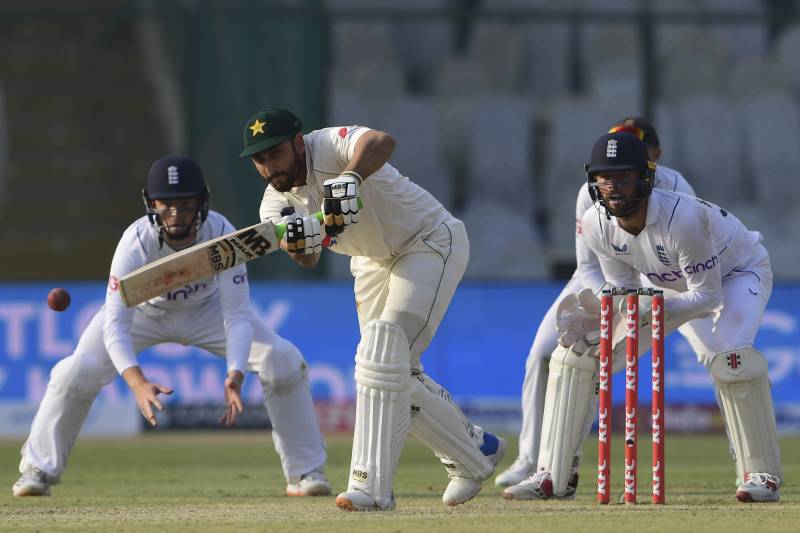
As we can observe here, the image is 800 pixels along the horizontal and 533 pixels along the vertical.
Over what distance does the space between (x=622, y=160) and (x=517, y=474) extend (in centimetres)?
172

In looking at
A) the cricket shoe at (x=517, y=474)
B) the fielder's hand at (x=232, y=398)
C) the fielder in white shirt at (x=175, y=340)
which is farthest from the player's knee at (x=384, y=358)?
the cricket shoe at (x=517, y=474)

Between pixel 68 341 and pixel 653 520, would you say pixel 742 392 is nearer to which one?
pixel 653 520

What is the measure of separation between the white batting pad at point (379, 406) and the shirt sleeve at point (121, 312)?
1.16 meters

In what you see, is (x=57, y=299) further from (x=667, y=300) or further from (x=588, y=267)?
(x=667, y=300)

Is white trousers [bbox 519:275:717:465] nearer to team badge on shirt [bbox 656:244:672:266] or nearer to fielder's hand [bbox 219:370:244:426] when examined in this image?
team badge on shirt [bbox 656:244:672:266]

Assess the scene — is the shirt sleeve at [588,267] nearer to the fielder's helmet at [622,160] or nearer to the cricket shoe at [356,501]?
the fielder's helmet at [622,160]

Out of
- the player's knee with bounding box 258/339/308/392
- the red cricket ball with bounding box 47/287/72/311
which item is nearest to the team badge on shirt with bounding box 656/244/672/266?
the player's knee with bounding box 258/339/308/392

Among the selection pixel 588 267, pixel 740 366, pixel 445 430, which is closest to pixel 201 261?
pixel 445 430

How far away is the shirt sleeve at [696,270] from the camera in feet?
17.8

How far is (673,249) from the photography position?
5.49 metres

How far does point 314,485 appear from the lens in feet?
20.7

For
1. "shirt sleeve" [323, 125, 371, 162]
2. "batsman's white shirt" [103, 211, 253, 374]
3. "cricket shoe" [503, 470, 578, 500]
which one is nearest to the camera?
"shirt sleeve" [323, 125, 371, 162]

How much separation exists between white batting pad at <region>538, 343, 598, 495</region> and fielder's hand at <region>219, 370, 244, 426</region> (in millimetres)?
1202

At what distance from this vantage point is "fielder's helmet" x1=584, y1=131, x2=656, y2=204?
5.35 metres
